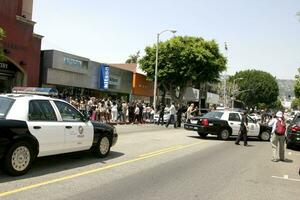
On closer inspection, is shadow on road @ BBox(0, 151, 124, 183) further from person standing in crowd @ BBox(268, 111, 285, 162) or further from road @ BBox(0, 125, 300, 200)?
person standing in crowd @ BBox(268, 111, 285, 162)

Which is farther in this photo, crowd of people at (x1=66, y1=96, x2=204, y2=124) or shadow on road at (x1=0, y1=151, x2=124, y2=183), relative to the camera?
crowd of people at (x1=66, y1=96, x2=204, y2=124)

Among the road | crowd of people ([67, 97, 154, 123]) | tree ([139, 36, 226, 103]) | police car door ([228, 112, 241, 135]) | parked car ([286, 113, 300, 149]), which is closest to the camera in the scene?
the road

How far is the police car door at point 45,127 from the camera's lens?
28.2ft

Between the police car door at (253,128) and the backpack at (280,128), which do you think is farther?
the police car door at (253,128)

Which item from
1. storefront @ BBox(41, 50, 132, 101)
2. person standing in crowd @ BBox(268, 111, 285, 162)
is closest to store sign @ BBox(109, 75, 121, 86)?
storefront @ BBox(41, 50, 132, 101)

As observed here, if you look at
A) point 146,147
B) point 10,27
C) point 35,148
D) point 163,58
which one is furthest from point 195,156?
point 163,58

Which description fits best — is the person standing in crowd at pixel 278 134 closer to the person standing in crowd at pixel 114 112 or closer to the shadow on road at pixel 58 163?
the shadow on road at pixel 58 163

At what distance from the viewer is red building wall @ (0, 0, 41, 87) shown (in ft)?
81.9

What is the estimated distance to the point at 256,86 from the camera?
96562 millimetres

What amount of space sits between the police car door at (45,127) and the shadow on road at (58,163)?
394mm

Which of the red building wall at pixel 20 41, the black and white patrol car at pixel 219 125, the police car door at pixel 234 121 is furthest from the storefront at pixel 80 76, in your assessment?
the police car door at pixel 234 121

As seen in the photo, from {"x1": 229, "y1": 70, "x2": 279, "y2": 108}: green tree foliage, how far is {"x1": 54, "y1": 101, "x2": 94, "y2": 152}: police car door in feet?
289

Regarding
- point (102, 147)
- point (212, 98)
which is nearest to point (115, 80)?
point (102, 147)

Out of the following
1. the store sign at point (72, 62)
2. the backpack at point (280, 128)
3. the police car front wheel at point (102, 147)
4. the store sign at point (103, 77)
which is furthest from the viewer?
the store sign at point (103, 77)
